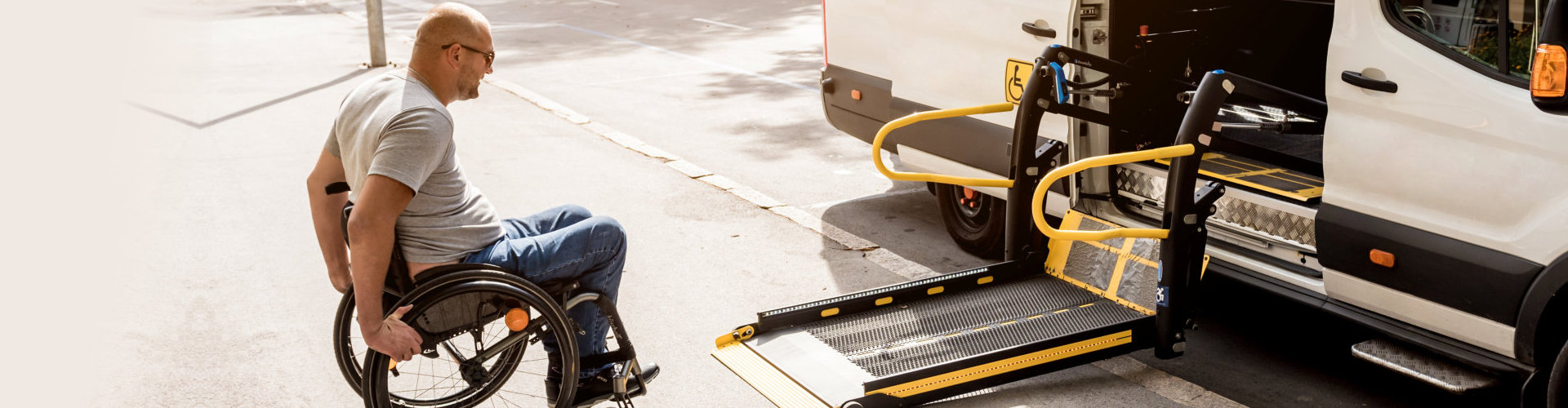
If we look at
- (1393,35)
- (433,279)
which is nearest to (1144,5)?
(1393,35)

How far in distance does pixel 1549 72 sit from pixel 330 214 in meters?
3.82

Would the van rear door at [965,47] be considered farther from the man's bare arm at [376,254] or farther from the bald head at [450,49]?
the man's bare arm at [376,254]

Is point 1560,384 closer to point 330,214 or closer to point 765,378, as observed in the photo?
point 765,378

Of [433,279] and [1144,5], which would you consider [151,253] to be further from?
[1144,5]

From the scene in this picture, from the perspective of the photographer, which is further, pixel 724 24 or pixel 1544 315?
pixel 724 24

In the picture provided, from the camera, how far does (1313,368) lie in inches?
193

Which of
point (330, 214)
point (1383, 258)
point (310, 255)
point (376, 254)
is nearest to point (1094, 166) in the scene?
point (1383, 258)

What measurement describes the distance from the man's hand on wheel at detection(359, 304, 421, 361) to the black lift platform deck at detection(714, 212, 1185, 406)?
1277mm

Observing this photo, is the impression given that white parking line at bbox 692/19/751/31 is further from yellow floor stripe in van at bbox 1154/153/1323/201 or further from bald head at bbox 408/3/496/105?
bald head at bbox 408/3/496/105

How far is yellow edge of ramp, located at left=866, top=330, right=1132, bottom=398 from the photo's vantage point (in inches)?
173

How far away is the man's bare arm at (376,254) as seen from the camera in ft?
12.0

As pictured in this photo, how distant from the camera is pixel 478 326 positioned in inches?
160

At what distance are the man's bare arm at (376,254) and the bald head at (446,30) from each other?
1.54ft

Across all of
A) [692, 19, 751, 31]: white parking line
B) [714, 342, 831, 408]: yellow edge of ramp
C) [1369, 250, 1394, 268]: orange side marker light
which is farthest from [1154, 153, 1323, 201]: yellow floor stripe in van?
[692, 19, 751, 31]: white parking line
